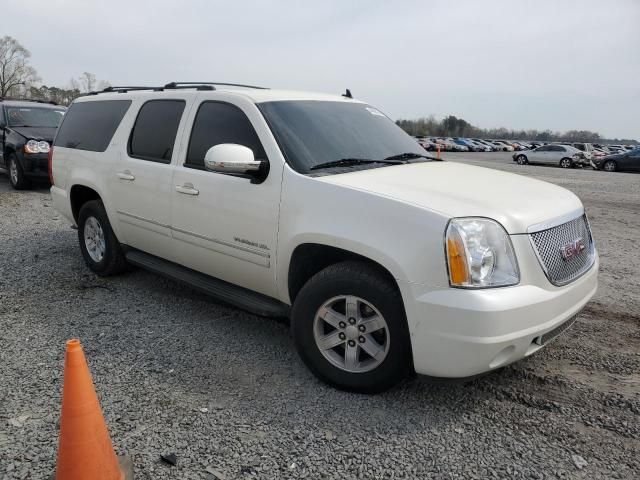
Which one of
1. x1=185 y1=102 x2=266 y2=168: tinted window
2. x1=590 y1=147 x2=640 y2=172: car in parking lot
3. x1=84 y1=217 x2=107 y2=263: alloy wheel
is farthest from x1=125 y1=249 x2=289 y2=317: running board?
x1=590 y1=147 x2=640 y2=172: car in parking lot

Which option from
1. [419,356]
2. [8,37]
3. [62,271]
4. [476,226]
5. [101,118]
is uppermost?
[8,37]

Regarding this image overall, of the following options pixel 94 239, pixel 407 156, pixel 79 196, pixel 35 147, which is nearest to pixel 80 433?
pixel 407 156

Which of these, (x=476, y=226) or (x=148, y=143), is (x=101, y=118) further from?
(x=476, y=226)

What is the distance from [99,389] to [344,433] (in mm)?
1560

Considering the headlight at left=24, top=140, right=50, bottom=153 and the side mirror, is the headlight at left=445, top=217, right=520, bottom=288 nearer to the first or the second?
the side mirror

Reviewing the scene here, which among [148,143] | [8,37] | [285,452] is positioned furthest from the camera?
[8,37]

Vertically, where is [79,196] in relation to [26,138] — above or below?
below

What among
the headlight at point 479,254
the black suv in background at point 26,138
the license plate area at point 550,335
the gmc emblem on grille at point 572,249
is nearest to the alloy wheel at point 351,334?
the headlight at point 479,254

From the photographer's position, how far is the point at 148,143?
4551mm

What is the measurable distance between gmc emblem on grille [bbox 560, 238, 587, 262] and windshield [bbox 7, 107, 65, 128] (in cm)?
1094

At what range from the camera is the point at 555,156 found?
31984 millimetres

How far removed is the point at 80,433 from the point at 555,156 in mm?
34020

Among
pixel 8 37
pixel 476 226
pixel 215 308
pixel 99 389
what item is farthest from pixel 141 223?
pixel 8 37

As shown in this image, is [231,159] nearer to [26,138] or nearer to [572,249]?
[572,249]
